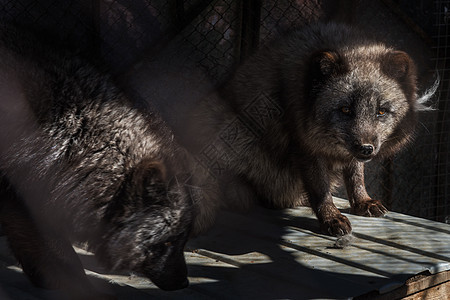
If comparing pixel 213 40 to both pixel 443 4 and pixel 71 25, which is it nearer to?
pixel 71 25

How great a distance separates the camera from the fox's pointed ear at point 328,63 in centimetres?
380

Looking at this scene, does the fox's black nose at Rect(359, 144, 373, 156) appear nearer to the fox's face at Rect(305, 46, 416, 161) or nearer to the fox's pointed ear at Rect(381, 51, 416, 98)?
the fox's face at Rect(305, 46, 416, 161)

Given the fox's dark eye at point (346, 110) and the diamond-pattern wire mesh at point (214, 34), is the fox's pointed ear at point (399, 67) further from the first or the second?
the diamond-pattern wire mesh at point (214, 34)

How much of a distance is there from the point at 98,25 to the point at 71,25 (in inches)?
7.5

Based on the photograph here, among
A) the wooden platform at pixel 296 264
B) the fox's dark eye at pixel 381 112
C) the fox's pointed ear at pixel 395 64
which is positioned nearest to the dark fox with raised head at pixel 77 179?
the wooden platform at pixel 296 264

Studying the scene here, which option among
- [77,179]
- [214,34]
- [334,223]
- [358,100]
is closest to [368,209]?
[334,223]

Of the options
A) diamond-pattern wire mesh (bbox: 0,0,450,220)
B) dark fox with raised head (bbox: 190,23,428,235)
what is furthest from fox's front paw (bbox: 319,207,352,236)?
diamond-pattern wire mesh (bbox: 0,0,450,220)

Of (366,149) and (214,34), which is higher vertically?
(214,34)

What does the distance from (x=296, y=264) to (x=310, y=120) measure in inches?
39.4

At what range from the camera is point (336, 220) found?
12.9 ft

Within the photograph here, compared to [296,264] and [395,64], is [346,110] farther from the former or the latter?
[296,264]

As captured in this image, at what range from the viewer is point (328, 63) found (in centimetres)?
381

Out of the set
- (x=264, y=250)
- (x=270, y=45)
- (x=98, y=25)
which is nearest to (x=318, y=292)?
(x=264, y=250)

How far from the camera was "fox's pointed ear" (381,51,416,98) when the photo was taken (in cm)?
390
